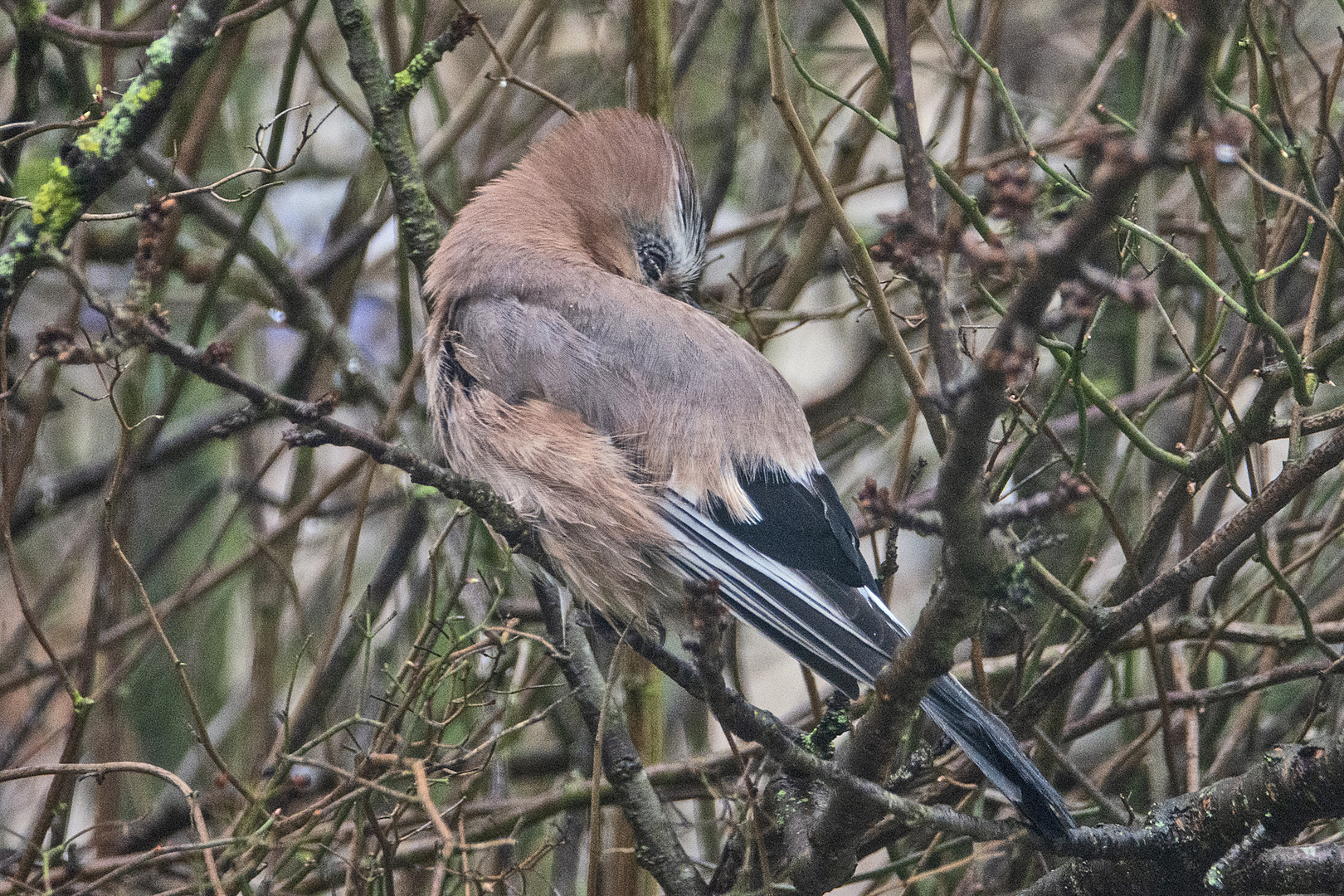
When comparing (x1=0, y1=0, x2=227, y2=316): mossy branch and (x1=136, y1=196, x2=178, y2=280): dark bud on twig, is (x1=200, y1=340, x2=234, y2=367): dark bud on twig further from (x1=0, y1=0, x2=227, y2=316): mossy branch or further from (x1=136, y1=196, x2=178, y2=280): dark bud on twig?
(x1=0, y1=0, x2=227, y2=316): mossy branch

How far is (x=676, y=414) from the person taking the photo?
2.47 metres

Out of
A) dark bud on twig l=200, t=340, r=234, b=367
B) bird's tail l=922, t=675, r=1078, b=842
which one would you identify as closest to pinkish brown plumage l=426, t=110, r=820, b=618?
bird's tail l=922, t=675, r=1078, b=842

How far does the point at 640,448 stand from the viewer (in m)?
2.44

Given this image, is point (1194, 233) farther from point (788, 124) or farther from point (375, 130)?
point (375, 130)

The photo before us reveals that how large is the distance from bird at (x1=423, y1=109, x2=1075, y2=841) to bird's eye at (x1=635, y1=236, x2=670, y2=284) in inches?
12.1

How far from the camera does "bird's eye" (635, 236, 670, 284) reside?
10.2 ft

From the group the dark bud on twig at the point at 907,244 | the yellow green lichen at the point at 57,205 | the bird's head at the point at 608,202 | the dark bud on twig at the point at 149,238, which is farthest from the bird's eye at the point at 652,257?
the dark bud on twig at the point at 907,244

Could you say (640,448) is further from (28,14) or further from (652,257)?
(28,14)

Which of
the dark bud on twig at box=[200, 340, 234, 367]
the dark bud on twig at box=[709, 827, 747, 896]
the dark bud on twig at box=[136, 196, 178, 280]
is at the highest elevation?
the dark bud on twig at box=[136, 196, 178, 280]

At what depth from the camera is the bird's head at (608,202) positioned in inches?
115

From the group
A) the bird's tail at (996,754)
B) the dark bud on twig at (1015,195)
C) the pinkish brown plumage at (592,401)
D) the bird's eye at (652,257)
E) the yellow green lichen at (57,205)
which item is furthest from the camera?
the bird's eye at (652,257)

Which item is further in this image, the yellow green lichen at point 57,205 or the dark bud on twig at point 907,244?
the yellow green lichen at point 57,205

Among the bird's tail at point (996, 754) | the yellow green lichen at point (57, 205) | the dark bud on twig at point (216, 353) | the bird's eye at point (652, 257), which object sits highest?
the bird's eye at point (652, 257)

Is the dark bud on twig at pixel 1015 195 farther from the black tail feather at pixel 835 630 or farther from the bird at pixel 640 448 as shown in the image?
the bird at pixel 640 448
